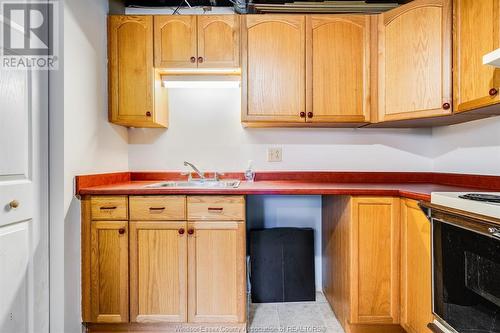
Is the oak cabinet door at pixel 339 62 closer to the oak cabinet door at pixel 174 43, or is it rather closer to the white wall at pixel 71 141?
the oak cabinet door at pixel 174 43

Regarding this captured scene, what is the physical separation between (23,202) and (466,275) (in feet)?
6.64

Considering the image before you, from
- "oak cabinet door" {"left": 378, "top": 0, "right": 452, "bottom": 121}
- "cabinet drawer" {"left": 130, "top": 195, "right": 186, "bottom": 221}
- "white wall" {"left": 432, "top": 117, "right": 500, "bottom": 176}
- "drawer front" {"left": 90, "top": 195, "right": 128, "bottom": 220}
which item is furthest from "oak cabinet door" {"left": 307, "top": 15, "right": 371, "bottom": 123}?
"drawer front" {"left": 90, "top": 195, "right": 128, "bottom": 220}

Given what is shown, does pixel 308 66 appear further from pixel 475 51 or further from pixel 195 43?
pixel 475 51

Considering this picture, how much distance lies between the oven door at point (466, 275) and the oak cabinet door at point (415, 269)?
0.29 ft

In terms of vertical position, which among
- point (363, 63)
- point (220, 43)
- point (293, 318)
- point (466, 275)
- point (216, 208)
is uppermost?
point (220, 43)

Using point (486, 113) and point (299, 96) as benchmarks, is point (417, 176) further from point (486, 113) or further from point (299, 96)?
point (299, 96)

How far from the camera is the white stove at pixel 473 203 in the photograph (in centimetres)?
99

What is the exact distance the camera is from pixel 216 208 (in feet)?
5.30

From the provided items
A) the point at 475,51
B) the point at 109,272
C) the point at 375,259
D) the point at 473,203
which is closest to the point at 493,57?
the point at 475,51

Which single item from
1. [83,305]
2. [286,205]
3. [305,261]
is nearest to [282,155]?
[286,205]

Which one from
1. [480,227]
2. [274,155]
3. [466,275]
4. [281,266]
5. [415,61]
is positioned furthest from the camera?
[274,155]

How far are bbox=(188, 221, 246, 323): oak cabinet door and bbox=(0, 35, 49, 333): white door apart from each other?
0.78m

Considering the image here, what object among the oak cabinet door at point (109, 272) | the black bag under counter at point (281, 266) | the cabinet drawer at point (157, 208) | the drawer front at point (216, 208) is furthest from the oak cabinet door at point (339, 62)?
the oak cabinet door at point (109, 272)

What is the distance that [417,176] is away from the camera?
2184 mm
